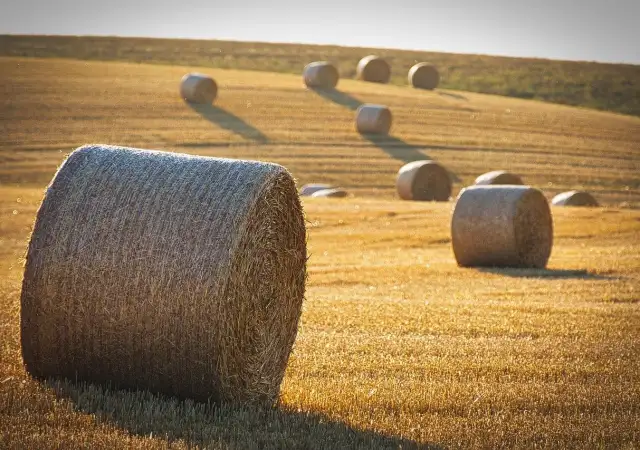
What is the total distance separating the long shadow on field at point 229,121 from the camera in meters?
42.0

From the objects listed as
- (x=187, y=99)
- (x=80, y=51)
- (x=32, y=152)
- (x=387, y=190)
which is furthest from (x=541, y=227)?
(x=80, y=51)

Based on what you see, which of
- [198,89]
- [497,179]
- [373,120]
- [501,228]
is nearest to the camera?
[501,228]

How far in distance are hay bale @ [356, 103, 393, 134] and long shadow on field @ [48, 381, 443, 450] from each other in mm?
37919

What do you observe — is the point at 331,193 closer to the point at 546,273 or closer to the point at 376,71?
the point at 546,273

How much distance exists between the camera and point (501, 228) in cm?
1866

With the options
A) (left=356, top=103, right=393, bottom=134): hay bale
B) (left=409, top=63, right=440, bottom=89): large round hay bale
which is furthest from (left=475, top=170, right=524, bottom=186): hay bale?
(left=409, top=63, right=440, bottom=89): large round hay bale

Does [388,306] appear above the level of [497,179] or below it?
above

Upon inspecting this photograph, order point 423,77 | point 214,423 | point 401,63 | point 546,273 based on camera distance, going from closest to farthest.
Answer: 1. point 214,423
2. point 546,273
3. point 423,77
4. point 401,63

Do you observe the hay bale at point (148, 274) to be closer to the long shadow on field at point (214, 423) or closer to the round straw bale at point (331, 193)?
the long shadow on field at point (214, 423)

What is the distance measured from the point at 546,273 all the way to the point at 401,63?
5626 centimetres

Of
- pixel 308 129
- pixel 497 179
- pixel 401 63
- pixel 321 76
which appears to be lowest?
pixel 308 129

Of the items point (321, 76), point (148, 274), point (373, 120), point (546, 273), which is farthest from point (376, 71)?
point (148, 274)

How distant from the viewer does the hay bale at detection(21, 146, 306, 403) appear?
651 cm

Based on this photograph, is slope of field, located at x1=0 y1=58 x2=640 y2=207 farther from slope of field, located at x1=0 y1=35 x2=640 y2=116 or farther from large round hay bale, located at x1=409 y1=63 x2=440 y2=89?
slope of field, located at x1=0 y1=35 x2=640 y2=116
